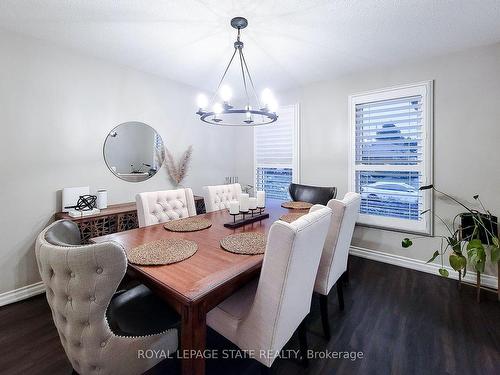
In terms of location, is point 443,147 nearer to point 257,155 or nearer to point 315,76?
point 315,76

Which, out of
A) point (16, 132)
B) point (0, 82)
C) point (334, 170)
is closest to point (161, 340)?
point (16, 132)

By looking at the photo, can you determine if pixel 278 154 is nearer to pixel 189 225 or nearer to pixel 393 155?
pixel 393 155

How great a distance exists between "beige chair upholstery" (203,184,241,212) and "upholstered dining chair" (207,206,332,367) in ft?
4.88

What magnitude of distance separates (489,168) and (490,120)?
19.4 inches

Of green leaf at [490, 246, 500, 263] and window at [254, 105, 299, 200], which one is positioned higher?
window at [254, 105, 299, 200]

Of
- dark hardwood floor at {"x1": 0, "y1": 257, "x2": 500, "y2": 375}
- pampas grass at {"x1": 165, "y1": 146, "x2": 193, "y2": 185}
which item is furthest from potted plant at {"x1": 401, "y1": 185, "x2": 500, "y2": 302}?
pampas grass at {"x1": 165, "y1": 146, "x2": 193, "y2": 185}

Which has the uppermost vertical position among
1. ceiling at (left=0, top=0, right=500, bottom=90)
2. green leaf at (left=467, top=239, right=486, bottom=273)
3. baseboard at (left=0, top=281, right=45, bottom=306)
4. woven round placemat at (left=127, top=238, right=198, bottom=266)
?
ceiling at (left=0, top=0, right=500, bottom=90)

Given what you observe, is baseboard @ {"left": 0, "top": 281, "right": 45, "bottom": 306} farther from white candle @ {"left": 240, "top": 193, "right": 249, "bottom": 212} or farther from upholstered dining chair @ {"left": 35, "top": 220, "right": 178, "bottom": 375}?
white candle @ {"left": 240, "top": 193, "right": 249, "bottom": 212}

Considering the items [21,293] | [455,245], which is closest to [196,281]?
[21,293]

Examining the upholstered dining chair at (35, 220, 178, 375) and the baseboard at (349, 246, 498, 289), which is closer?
the upholstered dining chair at (35, 220, 178, 375)

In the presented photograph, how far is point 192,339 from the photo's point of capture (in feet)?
3.29

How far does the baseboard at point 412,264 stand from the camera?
8.35 ft

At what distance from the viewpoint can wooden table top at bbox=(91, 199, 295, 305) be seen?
105cm

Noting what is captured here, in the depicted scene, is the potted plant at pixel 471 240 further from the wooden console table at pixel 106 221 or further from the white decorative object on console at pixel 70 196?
the white decorative object on console at pixel 70 196
